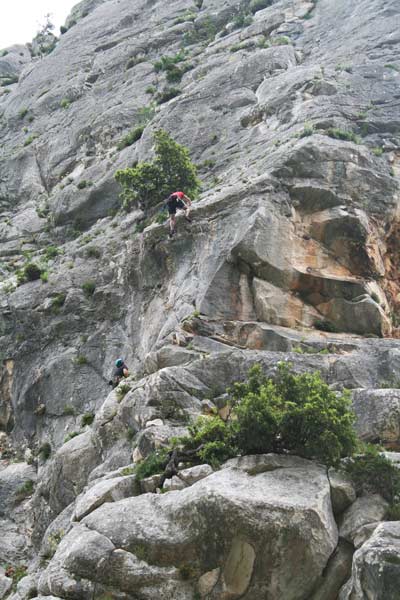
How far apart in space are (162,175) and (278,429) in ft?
59.5

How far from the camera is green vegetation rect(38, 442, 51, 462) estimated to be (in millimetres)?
23859

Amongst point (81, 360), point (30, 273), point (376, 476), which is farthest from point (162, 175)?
point (376, 476)

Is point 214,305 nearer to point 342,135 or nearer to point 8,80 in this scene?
point 342,135

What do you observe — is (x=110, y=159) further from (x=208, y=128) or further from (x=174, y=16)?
(x=174, y=16)

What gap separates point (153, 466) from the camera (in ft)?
43.3

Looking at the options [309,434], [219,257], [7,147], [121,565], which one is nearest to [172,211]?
[219,257]

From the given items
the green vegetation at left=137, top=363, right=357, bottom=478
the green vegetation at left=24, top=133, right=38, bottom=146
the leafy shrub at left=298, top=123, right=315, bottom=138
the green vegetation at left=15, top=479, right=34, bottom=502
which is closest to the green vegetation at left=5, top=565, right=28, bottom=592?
the green vegetation at left=15, top=479, right=34, bottom=502

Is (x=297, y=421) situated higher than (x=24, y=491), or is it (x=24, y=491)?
(x=297, y=421)

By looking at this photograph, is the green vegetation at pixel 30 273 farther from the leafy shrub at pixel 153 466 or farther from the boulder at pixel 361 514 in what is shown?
the boulder at pixel 361 514

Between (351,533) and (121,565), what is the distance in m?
3.94

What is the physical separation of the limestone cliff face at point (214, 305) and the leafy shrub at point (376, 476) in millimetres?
299

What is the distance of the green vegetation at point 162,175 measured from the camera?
27.7 metres

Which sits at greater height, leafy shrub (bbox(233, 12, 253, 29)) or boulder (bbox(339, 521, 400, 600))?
leafy shrub (bbox(233, 12, 253, 29))

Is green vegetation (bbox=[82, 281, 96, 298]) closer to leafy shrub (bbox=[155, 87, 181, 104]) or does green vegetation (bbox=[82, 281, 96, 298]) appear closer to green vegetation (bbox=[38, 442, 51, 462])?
green vegetation (bbox=[38, 442, 51, 462])
